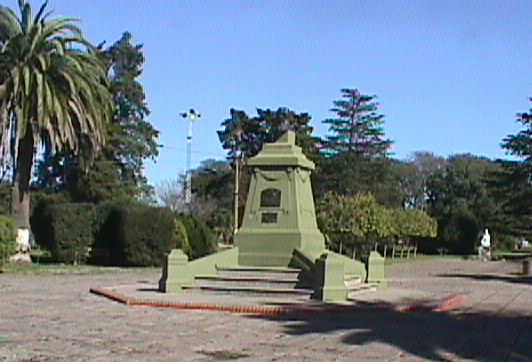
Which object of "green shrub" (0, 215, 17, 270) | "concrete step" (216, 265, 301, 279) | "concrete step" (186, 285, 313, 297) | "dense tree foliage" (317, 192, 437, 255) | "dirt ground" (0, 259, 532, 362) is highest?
"dense tree foliage" (317, 192, 437, 255)

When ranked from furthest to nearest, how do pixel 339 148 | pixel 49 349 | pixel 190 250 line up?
pixel 339 148 → pixel 190 250 → pixel 49 349

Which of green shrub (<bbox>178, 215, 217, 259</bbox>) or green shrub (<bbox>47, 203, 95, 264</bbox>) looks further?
green shrub (<bbox>178, 215, 217, 259</bbox>)

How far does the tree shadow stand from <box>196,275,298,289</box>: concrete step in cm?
281

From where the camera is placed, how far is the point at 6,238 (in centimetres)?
2789

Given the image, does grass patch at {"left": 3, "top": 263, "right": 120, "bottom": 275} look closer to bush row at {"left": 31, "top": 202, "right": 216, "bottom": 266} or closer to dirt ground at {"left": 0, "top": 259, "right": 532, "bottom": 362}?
bush row at {"left": 31, "top": 202, "right": 216, "bottom": 266}

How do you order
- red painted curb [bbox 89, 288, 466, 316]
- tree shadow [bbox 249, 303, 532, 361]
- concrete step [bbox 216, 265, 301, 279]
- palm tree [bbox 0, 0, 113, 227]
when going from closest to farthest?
tree shadow [bbox 249, 303, 532, 361], red painted curb [bbox 89, 288, 466, 316], concrete step [bbox 216, 265, 301, 279], palm tree [bbox 0, 0, 113, 227]

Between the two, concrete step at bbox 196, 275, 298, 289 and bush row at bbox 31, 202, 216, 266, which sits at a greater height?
bush row at bbox 31, 202, 216, 266

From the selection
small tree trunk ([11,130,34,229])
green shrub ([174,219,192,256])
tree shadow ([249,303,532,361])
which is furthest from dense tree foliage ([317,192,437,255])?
tree shadow ([249,303,532,361])

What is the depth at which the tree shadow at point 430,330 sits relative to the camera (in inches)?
431

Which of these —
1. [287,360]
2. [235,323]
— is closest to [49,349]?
[287,360]

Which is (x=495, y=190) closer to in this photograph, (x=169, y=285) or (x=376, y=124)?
(x=376, y=124)

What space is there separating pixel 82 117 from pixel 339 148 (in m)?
47.9

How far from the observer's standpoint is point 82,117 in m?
35.2

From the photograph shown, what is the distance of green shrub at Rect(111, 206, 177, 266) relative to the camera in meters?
33.9
